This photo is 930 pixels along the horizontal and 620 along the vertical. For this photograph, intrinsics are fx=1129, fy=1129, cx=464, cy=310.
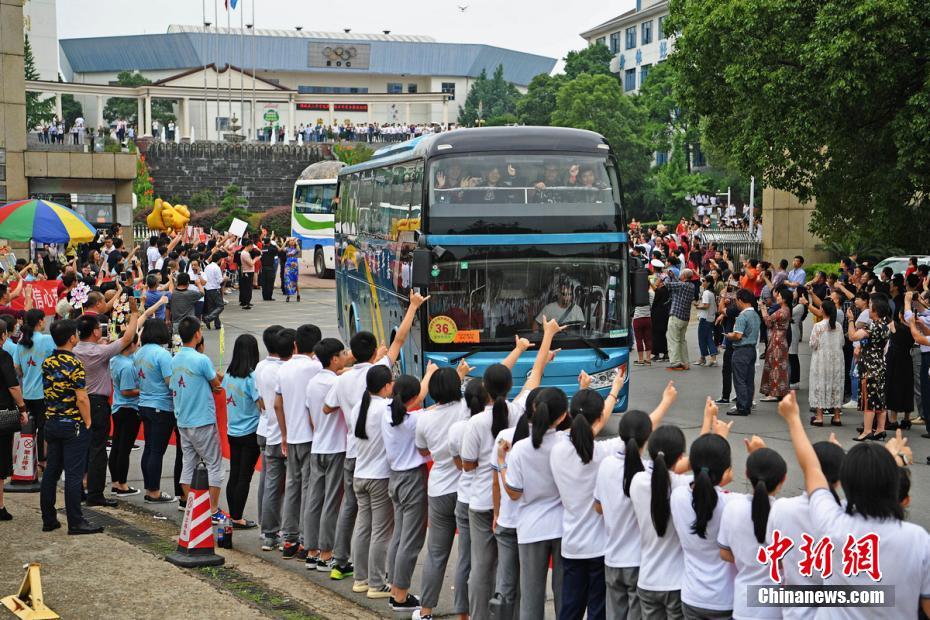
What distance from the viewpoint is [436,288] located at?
13.6 meters

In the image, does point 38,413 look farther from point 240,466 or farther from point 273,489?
A: point 273,489

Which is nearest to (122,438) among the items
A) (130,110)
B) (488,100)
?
(130,110)

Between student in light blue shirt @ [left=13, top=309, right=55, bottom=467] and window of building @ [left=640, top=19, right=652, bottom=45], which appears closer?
student in light blue shirt @ [left=13, top=309, right=55, bottom=467]

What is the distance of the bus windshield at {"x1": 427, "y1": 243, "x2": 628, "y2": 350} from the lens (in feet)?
44.2

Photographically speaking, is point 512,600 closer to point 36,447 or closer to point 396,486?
point 396,486

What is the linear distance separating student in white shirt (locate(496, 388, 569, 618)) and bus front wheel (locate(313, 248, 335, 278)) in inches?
1368

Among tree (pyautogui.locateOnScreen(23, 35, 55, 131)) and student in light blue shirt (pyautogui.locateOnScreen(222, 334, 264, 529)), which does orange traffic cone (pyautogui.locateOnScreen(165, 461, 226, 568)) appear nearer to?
student in light blue shirt (pyautogui.locateOnScreen(222, 334, 264, 529))

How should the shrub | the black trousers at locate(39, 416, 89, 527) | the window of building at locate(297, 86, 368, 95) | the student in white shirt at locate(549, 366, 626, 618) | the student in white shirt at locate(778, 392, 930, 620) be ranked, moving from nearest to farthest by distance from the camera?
the student in white shirt at locate(778, 392, 930, 620) < the student in white shirt at locate(549, 366, 626, 618) < the black trousers at locate(39, 416, 89, 527) < the shrub < the window of building at locate(297, 86, 368, 95)

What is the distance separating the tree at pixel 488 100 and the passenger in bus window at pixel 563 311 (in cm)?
9606

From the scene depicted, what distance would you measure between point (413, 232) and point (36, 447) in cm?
521

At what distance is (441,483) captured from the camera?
7.52 meters

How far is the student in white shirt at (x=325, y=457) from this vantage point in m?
8.58

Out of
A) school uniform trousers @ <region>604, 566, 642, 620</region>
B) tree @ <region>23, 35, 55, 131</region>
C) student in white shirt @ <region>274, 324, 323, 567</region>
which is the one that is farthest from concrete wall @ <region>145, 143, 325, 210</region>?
school uniform trousers @ <region>604, 566, 642, 620</region>

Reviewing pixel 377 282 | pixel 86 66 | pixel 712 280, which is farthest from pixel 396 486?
pixel 86 66
